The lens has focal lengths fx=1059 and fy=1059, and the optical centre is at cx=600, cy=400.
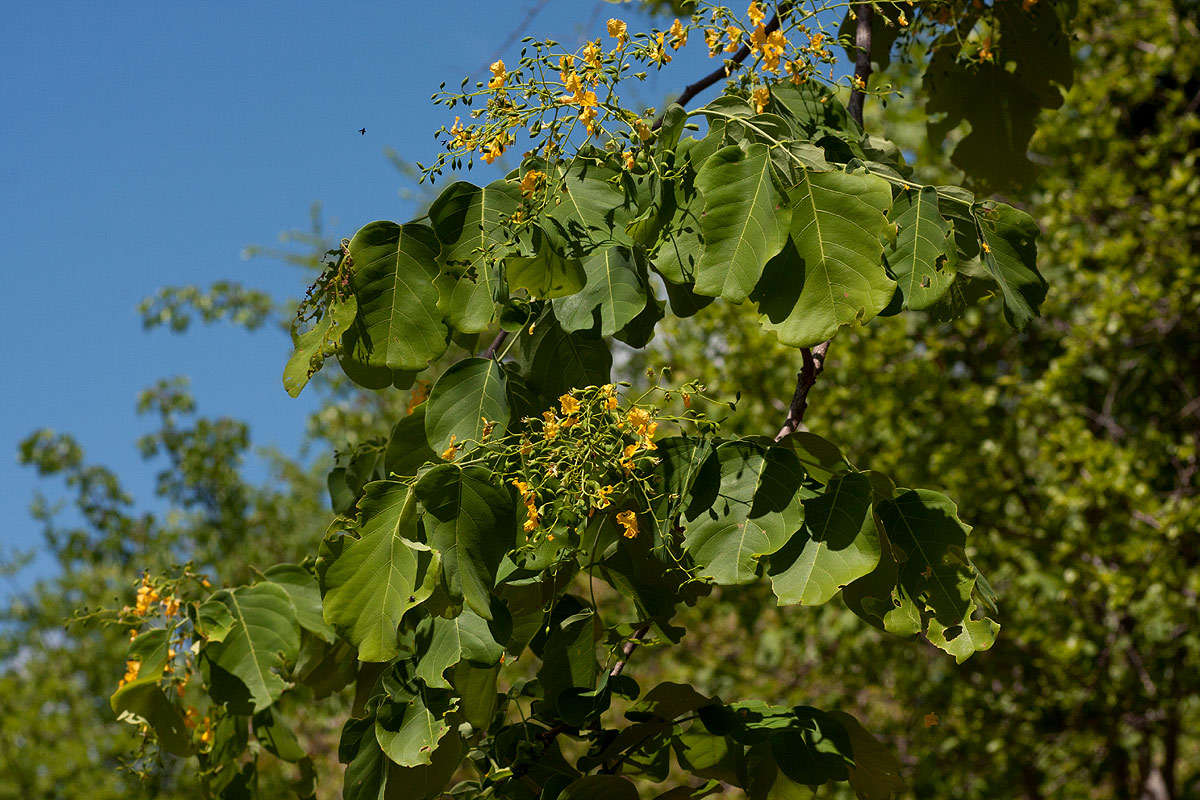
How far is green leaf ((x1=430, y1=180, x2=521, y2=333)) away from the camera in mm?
1297

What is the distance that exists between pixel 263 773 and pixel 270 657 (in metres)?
4.50

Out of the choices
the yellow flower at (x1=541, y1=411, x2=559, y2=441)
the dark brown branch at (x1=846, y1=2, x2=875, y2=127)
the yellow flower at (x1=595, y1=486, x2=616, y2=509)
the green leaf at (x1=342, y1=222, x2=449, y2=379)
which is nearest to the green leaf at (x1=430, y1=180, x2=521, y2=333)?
the green leaf at (x1=342, y1=222, x2=449, y2=379)

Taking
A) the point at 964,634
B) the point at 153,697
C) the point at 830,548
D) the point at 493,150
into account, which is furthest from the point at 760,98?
the point at 153,697

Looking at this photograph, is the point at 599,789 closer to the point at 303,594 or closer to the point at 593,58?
the point at 303,594

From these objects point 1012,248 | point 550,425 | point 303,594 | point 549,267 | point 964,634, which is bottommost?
point 964,634

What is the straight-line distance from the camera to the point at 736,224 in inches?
45.3

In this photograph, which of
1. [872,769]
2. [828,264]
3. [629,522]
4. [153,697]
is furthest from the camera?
[153,697]

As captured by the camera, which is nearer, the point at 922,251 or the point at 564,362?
the point at 922,251

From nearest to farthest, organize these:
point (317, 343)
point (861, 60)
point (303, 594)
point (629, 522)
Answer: point (629, 522), point (317, 343), point (303, 594), point (861, 60)

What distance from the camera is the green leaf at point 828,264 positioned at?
114cm

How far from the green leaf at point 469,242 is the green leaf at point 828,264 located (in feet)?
1.10

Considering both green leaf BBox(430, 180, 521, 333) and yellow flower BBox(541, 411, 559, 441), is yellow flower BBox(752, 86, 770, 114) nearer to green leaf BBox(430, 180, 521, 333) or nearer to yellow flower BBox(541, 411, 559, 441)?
green leaf BBox(430, 180, 521, 333)

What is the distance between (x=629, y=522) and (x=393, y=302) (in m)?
0.40

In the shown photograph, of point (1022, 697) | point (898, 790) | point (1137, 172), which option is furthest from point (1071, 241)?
point (898, 790)
